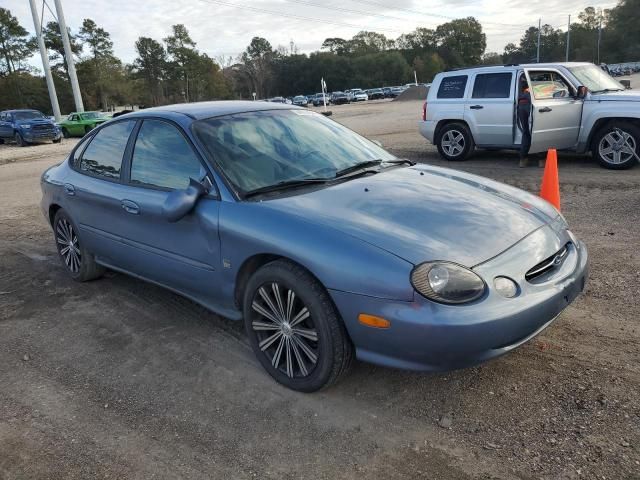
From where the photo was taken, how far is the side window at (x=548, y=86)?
9438 millimetres

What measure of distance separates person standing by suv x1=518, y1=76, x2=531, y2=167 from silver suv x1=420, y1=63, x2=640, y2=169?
0.24ft

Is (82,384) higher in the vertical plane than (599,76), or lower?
lower

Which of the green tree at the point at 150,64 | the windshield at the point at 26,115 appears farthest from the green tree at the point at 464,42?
the windshield at the point at 26,115

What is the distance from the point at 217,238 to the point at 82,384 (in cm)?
127

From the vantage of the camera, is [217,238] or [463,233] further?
[217,238]

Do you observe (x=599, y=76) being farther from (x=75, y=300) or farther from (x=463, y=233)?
(x=75, y=300)

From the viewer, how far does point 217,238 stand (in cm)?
335

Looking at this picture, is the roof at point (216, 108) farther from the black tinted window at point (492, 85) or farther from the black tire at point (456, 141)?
the black tire at point (456, 141)

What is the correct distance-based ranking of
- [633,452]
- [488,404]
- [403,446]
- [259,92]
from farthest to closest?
[259,92] < [488,404] < [403,446] < [633,452]

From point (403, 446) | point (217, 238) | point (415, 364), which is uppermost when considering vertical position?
point (217, 238)

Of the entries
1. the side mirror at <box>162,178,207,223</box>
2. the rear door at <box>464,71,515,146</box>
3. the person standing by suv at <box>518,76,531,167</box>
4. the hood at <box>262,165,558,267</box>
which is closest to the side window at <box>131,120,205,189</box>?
the side mirror at <box>162,178,207,223</box>

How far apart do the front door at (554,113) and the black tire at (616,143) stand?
1.45 feet

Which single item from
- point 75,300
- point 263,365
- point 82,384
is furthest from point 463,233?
point 75,300

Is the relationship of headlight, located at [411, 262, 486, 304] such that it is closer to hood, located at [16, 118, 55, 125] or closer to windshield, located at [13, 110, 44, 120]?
hood, located at [16, 118, 55, 125]
